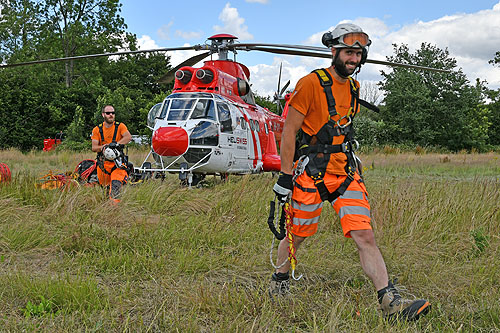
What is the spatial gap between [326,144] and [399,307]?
45.9 inches

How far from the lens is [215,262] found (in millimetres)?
4086

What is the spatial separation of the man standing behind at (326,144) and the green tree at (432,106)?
3245 cm

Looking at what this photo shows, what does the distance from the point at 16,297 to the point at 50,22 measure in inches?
1349

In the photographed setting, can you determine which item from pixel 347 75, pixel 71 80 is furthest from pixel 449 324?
pixel 71 80

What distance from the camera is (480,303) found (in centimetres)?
321

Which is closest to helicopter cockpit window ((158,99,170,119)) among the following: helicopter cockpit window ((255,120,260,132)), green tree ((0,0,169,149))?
helicopter cockpit window ((255,120,260,132))

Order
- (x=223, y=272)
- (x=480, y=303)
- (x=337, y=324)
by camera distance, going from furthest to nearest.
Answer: (x=223, y=272)
(x=480, y=303)
(x=337, y=324)

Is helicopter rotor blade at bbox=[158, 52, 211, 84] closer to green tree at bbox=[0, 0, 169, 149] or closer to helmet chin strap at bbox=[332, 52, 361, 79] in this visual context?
helmet chin strap at bbox=[332, 52, 361, 79]

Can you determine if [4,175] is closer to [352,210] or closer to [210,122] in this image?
[210,122]

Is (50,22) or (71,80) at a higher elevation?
(50,22)

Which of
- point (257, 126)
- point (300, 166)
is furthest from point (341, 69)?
point (257, 126)

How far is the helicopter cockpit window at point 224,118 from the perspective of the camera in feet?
29.8

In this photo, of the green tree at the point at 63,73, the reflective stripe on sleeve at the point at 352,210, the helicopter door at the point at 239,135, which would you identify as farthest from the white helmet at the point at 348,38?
the green tree at the point at 63,73

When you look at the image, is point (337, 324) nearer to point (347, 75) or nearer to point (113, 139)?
point (347, 75)
